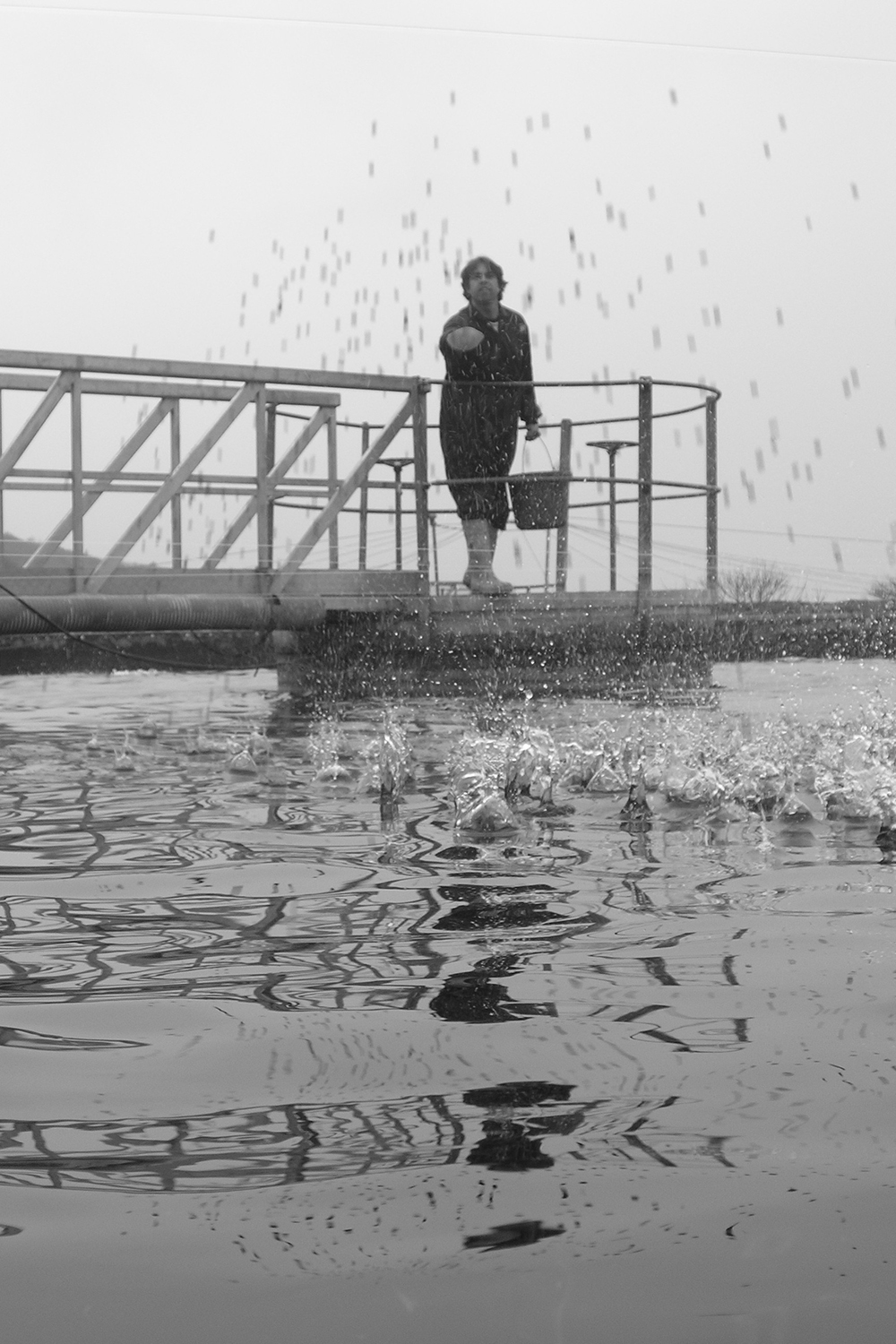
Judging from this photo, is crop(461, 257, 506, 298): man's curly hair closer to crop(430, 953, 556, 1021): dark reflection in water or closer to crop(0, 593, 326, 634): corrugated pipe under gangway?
crop(0, 593, 326, 634): corrugated pipe under gangway


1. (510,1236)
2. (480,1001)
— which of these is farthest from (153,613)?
(510,1236)

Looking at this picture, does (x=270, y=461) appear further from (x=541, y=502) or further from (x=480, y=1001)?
(x=480, y=1001)

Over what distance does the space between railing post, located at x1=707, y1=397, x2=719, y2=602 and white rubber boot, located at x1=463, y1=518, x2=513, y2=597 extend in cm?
129

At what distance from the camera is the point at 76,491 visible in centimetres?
873

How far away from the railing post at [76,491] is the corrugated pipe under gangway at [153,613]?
33 cm

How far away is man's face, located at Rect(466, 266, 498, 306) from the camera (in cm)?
914

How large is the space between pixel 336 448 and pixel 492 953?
7.84 metres

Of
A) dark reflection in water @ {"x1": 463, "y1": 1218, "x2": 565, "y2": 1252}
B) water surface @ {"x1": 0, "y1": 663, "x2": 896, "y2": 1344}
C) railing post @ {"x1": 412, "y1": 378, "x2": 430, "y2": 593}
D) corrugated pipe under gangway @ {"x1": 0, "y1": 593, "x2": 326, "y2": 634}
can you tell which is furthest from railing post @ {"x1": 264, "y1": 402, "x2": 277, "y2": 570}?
dark reflection in water @ {"x1": 463, "y1": 1218, "x2": 565, "y2": 1252}

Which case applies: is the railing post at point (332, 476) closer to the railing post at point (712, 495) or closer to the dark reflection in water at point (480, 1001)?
the railing post at point (712, 495)

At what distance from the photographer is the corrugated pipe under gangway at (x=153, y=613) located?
828 cm

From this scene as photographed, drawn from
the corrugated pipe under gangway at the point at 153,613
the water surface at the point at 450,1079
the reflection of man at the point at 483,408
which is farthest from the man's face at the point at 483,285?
the water surface at the point at 450,1079

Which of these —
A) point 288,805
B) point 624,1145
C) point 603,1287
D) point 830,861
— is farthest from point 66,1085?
point 288,805

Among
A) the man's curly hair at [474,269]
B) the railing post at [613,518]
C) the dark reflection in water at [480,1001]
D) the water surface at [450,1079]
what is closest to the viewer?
the water surface at [450,1079]

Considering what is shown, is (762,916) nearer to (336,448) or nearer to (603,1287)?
Answer: (603,1287)
